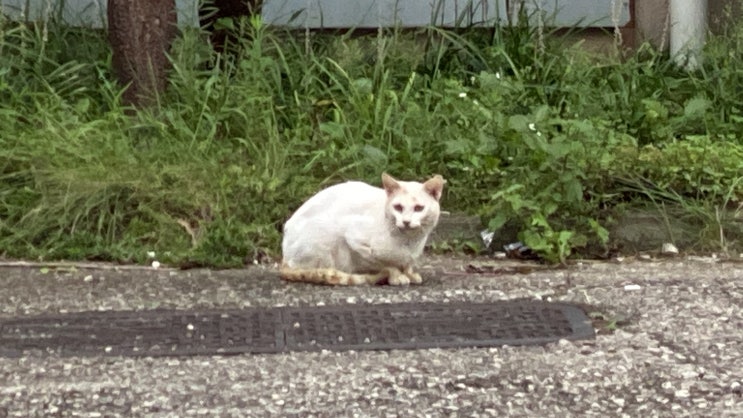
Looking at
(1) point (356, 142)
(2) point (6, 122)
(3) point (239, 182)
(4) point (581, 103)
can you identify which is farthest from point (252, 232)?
(4) point (581, 103)

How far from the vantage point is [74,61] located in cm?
767

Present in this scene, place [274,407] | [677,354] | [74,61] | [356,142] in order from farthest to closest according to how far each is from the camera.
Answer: [74,61] → [356,142] → [677,354] → [274,407]

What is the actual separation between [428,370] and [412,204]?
3.65ft

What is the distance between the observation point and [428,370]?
14.5 ft

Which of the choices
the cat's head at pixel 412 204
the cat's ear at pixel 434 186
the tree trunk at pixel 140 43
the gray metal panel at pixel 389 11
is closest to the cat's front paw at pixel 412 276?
the cat's head at pixel 412 204

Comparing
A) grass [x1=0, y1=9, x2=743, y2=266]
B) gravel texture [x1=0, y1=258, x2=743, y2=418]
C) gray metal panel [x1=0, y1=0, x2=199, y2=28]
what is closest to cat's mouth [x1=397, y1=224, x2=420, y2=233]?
gravel texture [x1=0, y1=258, x2=743, y2=418]

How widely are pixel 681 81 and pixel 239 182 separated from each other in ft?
8.94

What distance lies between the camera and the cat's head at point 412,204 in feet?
17.7

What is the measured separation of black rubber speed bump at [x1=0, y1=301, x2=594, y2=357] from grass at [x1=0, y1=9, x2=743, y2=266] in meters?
1.03

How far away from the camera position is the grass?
643cm

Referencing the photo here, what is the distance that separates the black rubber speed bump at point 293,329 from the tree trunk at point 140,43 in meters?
2.31

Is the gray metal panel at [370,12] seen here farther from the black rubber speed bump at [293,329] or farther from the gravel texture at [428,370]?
the black rubber speed bump at [293,329]

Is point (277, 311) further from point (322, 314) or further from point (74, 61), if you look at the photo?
point (74, 61)

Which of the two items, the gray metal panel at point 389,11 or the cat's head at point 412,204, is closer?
the cat's head at point 412,204
